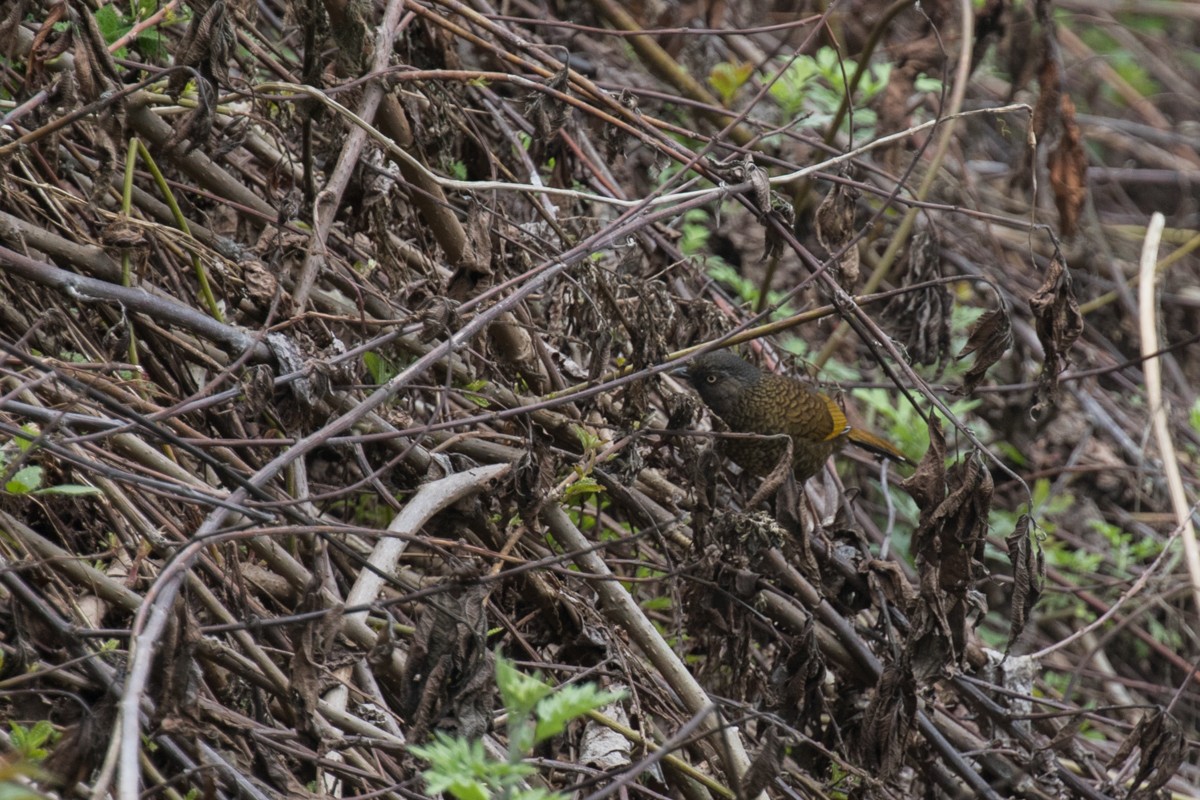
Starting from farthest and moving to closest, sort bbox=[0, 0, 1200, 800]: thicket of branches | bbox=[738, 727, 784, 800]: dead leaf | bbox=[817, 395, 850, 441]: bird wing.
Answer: bbox=[817, 395, 850, 441]: bird wing < bbox=[0, 0, 1200, 800]: thicket of branches < bbox=[738, 727, 784, 800]: dead leaf

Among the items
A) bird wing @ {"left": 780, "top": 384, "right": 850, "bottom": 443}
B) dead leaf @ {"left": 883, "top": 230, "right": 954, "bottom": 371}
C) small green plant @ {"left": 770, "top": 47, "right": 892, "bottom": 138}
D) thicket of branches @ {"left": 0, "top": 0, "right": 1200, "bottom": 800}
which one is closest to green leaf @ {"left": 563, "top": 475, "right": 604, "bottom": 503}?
thicket of branches @ {"left": 0, "top": 0, "right": 1200, "bottom": 800}

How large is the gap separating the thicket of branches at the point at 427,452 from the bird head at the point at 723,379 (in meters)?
0.09

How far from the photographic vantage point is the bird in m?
3.75

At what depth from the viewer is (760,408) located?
3.95m

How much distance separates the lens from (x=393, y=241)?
3.49 m

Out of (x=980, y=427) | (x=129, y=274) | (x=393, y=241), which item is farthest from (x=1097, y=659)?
(x=129, y=274)

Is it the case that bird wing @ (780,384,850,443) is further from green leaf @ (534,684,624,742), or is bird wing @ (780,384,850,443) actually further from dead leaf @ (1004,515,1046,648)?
green leaf @ (534,684,624,742)

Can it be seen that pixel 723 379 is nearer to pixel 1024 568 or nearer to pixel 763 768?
pixel 1024 568

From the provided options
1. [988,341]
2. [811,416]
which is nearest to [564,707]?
[988,341]

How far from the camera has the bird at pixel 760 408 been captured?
3.75m

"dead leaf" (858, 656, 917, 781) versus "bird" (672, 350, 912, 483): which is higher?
"bird" (672, 350, 912, 483)

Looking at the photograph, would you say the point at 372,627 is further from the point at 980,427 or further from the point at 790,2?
the point at 790,2

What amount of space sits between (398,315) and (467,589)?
1289 mm

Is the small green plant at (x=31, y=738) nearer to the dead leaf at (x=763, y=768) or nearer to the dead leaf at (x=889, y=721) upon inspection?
the dead leaf at (x=763, y=768)
